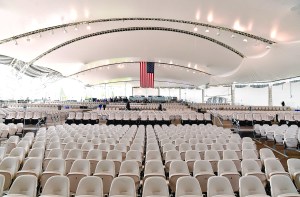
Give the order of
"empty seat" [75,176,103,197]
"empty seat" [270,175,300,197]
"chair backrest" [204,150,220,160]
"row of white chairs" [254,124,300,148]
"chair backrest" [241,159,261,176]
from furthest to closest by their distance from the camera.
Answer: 1. "row of white chairs" [254,124,300,148]
2. "chair backrest" [204,150,220,160]
3. "chair backrest" [241,159,261,176]
4. "empty seat" [270,175,300,197]
5. "empty seat" [75,176,103,197]

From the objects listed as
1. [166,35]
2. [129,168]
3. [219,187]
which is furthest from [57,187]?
[166,35]

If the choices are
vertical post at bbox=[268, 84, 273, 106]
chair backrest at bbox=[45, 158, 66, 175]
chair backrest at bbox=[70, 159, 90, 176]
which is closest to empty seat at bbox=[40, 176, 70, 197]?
chair backrest at bbox=[70, 159, 90, 176]

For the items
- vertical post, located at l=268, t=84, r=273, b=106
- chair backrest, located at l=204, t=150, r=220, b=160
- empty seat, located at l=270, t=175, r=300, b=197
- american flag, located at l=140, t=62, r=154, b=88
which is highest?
american flag, located at l=140, t=62, r=154, b=88

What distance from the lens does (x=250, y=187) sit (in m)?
4.79

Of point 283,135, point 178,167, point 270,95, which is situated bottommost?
point 178,167

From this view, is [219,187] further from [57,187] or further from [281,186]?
[57,187]

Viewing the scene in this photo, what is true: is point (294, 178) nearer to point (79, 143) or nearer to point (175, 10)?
point (79, 143)

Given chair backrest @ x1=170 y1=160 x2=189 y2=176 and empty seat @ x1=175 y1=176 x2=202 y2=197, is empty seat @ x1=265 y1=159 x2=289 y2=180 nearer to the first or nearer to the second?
chair backrest @ x1=170 y1=160 x2=189 y2=176

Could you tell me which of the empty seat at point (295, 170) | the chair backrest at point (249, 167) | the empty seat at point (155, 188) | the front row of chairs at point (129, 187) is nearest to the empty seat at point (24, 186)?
the front row of chairs at point (129, 187)

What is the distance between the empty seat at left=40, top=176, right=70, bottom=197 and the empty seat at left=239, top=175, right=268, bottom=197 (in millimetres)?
3265

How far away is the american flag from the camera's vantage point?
3830 centimetres

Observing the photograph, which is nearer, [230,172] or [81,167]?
[230,172]

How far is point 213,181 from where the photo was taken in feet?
15.7

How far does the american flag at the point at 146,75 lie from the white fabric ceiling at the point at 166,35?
1308 mm
